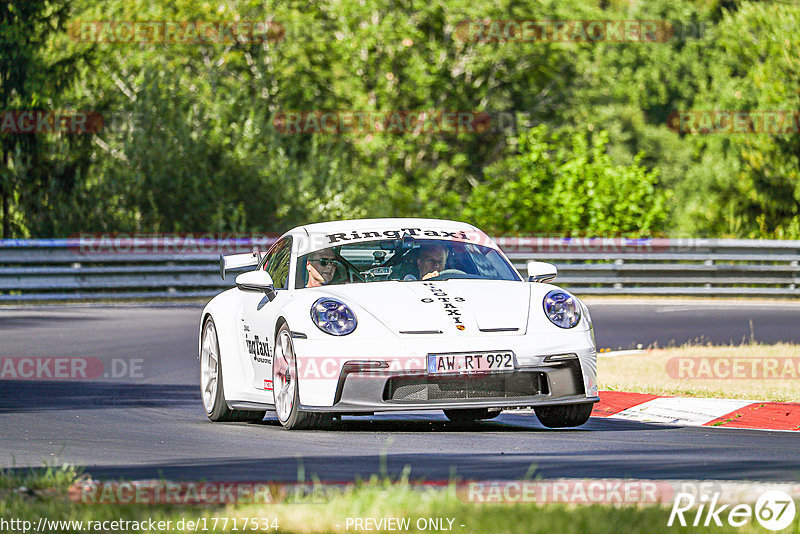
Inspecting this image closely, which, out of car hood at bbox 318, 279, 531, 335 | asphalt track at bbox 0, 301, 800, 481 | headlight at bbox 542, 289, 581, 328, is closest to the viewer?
asphalt track at bbox 0, 301, 800, 481

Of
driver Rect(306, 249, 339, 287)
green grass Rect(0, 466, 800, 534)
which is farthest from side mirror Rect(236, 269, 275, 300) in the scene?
green grass Rect(0, 466, 800, 534)

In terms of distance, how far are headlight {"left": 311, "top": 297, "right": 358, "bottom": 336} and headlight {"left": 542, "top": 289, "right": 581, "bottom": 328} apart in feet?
4.13

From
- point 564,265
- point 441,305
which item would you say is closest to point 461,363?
point 441,305

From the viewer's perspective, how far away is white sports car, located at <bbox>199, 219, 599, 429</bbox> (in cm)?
872

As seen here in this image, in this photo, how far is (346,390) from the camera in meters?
8.75

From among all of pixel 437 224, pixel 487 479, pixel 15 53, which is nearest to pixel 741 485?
pixel 487 479

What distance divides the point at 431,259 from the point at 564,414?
143cm

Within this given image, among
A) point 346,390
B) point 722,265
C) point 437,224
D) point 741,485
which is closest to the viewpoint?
point 741,485

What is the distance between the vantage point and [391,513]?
17.1 feet

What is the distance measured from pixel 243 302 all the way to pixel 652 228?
78.1 ft

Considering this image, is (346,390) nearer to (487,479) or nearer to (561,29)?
(487,479)

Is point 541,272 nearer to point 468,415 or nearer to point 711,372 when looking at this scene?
point 468,415

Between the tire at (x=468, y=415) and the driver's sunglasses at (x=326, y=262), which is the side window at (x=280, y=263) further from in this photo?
the tire at (x=468, y=415)

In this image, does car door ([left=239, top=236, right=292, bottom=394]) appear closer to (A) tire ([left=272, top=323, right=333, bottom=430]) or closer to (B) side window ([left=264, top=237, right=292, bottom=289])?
(B) side window ([left=264, top=237, right=292, bottom=289])
